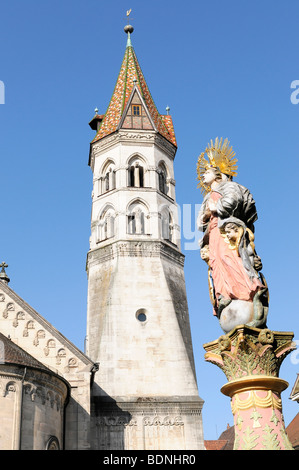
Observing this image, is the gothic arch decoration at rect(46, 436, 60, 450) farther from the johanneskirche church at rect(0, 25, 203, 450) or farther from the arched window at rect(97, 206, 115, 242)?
the arched window at rect(97, 206, 115, 242)

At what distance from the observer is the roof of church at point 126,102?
114ft

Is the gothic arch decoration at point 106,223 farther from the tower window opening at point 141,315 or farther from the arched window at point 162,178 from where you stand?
the tower window opening at point 141,315

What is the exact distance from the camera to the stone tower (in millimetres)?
25812

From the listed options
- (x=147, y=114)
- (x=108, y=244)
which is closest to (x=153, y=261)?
(x=108, y=244)

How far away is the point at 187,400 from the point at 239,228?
64.6ft

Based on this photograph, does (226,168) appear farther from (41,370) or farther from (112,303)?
(112,303)

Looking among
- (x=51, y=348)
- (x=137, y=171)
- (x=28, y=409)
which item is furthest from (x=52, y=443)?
(x=137, y=171)

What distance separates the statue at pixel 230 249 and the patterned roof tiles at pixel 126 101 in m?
25.3

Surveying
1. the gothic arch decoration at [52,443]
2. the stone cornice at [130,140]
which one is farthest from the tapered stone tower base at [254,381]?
the stone cornice at [130,140]

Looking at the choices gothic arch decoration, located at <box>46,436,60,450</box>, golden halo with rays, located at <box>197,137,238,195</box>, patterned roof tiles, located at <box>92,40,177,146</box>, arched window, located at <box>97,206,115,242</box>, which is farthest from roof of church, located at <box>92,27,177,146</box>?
golden halo with rays, located at <box>197,137,238,195</box>

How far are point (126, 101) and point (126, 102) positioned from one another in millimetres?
124

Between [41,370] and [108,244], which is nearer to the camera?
[41,370]
